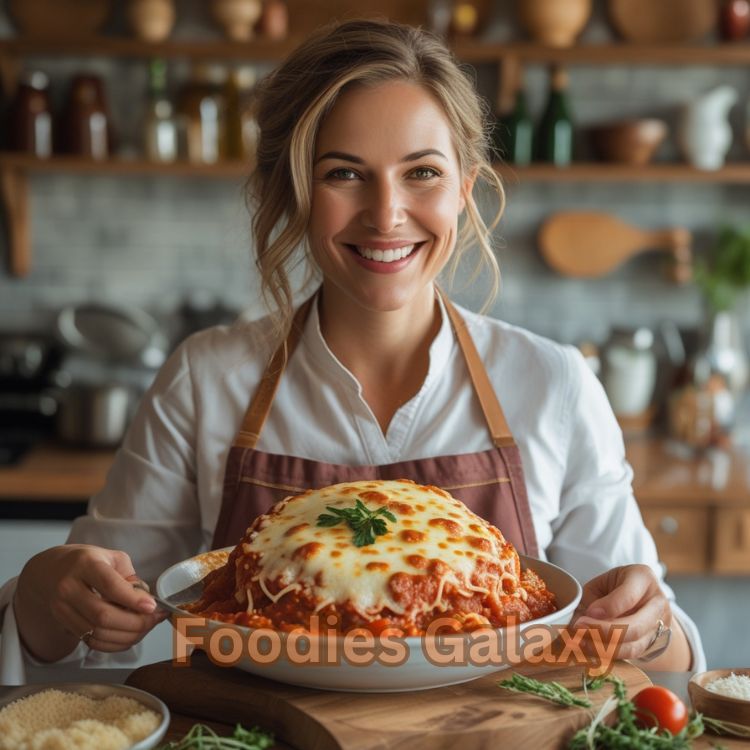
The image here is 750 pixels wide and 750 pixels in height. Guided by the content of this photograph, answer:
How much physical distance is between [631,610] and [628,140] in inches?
107

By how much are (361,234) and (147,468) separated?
1.80ft

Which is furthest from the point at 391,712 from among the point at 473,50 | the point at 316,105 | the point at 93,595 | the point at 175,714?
the point at 473,50

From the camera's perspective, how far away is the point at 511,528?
1.87 m

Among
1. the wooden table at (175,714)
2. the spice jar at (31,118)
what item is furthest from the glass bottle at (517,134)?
the wooden table at (175,714)

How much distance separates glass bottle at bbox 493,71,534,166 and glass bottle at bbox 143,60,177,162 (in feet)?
3.65

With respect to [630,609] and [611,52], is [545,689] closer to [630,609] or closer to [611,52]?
[630,609]

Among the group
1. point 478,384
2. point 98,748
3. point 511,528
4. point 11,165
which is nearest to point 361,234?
point 478,384

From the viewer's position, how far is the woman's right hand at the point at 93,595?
1338 millimetres

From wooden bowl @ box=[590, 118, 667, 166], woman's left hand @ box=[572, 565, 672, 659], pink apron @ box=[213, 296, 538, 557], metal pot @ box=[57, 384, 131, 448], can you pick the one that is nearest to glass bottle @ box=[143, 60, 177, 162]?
metal pot @ box=[57, 384, 131, 448]

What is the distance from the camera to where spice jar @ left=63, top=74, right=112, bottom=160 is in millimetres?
3857

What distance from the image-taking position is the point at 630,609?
1.40m

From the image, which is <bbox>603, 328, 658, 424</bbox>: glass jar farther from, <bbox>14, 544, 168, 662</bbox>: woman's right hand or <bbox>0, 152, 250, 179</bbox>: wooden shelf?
<bbox>14, 544, 168, 662</bbox>: woman's right hand

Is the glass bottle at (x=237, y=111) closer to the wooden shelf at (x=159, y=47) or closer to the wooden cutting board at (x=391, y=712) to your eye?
the wooden shelf at (x=159, y=47)

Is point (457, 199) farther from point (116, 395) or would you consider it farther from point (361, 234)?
point (116, 395)
